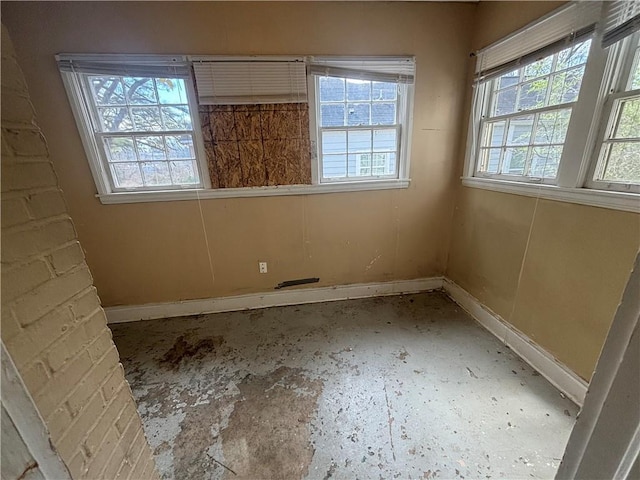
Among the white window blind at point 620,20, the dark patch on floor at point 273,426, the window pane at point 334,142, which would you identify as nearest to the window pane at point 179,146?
the window pane at point 334,142

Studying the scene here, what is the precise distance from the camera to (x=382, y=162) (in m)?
2.49

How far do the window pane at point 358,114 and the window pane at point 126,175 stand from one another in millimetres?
1819

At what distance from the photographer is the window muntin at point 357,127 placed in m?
2.25

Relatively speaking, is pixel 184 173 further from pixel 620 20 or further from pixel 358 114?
pixel 620 20

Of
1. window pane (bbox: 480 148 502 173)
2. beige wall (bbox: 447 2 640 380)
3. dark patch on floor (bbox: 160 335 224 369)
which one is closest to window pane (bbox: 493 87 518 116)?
window pane (bbox: 480 148 502 173)

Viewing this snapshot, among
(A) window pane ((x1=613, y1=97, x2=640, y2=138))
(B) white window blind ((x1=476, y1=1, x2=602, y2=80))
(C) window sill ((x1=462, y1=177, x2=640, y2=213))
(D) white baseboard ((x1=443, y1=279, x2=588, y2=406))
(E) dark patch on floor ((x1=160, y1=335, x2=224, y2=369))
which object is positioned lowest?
(E) dark patch on floor ((x1=160, y1=335, x2=224, y2=369))

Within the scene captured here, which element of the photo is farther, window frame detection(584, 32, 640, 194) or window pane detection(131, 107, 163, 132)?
window pane detection(131, 107, 163, 132)

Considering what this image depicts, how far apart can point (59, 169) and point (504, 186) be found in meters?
3.39

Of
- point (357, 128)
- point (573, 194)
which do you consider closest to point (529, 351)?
point (573, 194)

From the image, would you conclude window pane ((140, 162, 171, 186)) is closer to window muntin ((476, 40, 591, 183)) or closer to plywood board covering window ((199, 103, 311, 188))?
plywood board covering window ((199, 103, 311, 188))

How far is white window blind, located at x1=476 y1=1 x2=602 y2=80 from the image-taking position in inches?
55.7

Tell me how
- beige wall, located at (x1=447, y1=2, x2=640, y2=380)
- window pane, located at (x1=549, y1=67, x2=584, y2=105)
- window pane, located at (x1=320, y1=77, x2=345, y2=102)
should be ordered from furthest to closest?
window pane, located at (x1=320, y1=77, x2=345, y2=102), window pane, located at (x1=549, y1=67, x2=584, y2=105), beige wall, located at (x1=447, y1=2, x2=640, y2=380)

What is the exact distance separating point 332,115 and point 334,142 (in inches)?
8.5

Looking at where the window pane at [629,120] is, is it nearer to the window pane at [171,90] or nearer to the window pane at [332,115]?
the window pane at [332,115]
